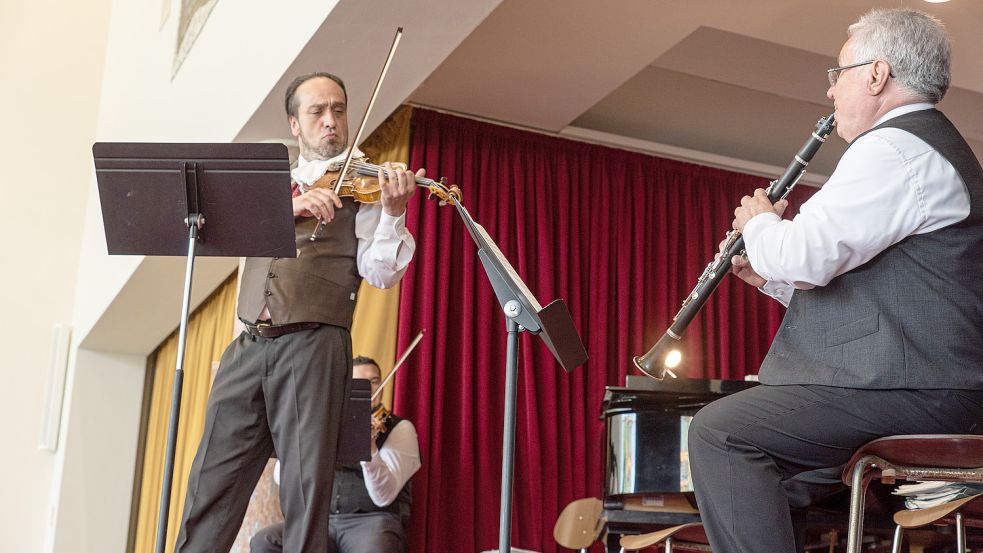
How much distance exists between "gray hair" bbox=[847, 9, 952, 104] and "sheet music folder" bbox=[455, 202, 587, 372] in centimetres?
84

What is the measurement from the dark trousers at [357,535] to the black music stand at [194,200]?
1.85 meters

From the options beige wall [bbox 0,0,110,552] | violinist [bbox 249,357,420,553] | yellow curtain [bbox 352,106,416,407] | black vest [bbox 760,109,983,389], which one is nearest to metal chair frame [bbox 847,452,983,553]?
black vest [bbox 760,109,983,389]

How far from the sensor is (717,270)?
239 centimetres

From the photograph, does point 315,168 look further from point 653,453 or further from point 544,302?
point 544,302

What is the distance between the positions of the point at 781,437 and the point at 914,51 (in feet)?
2.77

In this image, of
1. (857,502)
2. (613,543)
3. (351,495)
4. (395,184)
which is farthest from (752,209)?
(351,495)

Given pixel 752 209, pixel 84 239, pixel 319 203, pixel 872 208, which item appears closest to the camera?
pixel 872 208

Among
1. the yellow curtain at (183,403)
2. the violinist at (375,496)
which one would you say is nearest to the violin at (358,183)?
the violinist at (375,496)

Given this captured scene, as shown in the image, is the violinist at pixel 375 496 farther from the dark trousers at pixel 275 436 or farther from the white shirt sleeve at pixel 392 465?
the dark trousers at pixel 275 436

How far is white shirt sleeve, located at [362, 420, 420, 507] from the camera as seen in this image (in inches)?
166

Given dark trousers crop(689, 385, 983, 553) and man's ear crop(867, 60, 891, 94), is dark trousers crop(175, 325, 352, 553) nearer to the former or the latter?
dark trousers crop(689, 385, 983, 553)

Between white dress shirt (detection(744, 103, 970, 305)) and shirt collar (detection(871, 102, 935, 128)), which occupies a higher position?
shirt collar (detection(871, 102, 935, 128))

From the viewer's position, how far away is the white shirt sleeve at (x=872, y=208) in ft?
6.23

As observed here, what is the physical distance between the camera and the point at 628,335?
19.3 ft
